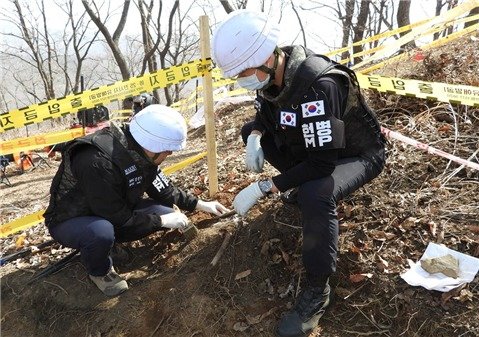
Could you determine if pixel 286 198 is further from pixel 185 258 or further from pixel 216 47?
pixel 216 47

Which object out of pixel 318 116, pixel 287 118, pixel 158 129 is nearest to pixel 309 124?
pixel 318 116

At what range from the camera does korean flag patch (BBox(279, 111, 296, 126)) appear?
2.35 metres

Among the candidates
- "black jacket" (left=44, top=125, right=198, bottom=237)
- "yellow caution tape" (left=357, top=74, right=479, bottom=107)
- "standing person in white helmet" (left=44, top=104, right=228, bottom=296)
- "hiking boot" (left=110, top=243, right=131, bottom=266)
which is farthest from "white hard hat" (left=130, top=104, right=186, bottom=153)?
"yellow caution tape" (left=357, top=74, right=479, bottom=107)

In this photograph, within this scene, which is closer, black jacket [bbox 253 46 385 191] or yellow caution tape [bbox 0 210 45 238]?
black jacket [bbox 253 46 385 191]

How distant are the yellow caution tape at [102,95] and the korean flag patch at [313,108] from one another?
1525mm

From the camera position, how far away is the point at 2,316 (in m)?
3.07

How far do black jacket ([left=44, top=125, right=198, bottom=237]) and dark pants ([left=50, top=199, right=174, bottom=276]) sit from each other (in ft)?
0.19

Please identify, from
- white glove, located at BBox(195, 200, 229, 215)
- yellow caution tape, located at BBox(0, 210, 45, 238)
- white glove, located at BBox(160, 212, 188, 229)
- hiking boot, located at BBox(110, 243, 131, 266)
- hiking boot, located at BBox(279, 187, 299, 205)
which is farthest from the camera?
yellow caution tape, located at BBox(0, 210, 45, 238)

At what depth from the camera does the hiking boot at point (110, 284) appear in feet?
9.69

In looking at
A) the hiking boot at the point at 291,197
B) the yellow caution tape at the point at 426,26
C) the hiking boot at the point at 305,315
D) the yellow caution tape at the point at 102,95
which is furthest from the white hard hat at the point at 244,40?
the yellow caution tape at the point at 426,26

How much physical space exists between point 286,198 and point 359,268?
760mm

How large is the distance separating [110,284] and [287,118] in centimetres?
186

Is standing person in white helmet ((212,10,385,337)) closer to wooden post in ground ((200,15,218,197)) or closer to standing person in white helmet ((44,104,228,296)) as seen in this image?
standing person in white helmet ((44,104,228,296))

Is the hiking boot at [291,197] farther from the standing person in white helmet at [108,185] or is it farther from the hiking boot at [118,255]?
the hiking boot at [118,255]
